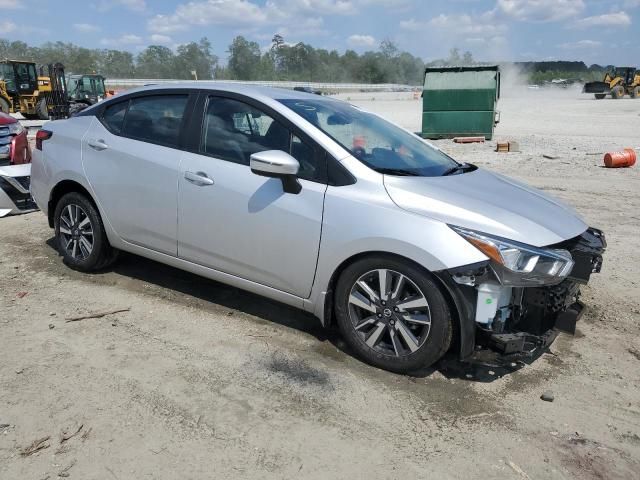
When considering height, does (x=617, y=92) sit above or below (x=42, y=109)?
above

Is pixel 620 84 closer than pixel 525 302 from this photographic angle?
No

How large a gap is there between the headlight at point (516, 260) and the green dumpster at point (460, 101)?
14356mm

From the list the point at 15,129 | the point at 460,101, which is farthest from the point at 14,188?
the point at 460,101

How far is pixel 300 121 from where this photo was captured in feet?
12.3

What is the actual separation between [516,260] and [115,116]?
348cm

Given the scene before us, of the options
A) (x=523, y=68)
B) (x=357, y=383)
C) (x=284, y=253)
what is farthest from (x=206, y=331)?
(x=523, y=68)

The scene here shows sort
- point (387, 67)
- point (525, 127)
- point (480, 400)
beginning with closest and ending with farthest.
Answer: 1. point (480, 400)
2. point (525, 127)
3. point (387, 67)

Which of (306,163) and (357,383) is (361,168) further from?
(357,383)

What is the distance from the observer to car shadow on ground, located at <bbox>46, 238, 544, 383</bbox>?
352cm

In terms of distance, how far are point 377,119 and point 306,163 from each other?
124 centimetres

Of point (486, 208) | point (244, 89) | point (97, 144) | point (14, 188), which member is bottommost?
point (14, 188)

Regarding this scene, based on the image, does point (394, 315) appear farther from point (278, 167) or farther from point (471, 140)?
point (471, 140)

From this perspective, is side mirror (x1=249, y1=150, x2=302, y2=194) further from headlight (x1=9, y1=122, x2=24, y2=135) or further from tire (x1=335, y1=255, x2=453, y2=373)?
headlight (x1=9, y1=122, x2=24, y2=135)

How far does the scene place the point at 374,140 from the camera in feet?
13.3
